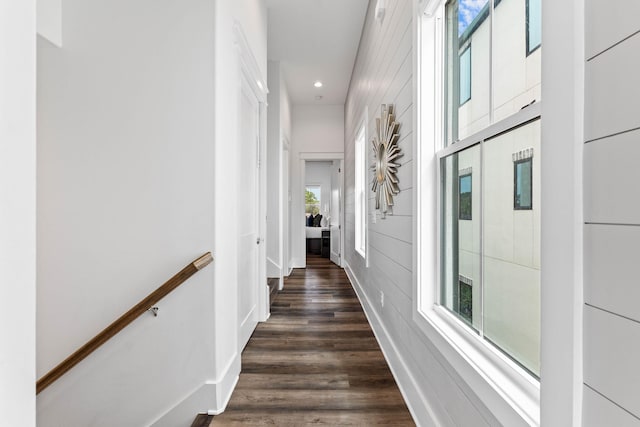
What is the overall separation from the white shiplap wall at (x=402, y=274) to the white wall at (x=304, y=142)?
2.94m

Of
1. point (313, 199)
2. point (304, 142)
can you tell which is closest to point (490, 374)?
point (304, 142)

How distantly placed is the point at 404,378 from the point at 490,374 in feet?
3.38

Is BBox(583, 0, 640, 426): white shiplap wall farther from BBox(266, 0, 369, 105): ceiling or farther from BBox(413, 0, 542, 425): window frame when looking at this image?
BBox(266, 0, 369, 105): ceiling

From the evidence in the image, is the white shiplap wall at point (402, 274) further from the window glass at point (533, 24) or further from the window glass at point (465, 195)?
the window glass at point (533, 24)

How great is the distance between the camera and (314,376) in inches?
86.8

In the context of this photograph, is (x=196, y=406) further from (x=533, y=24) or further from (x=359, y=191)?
(x=359, y=191)

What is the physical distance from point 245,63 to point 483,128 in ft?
6.10

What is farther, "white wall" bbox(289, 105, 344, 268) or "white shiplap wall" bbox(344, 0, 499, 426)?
"white wall" bbox(289, 105, 344, 268)

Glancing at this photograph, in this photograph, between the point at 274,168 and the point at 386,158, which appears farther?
the point at 274,168

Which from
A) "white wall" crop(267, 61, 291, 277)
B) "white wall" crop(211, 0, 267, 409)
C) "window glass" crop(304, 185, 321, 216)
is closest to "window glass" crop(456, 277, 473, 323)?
"white wall" crop(211, 0, 267, 409)

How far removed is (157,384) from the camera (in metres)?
1.77

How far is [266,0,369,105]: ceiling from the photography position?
3467 mm

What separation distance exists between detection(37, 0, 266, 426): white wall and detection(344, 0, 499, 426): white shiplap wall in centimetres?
101

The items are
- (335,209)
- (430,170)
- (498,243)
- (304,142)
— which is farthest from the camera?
(335,209)
